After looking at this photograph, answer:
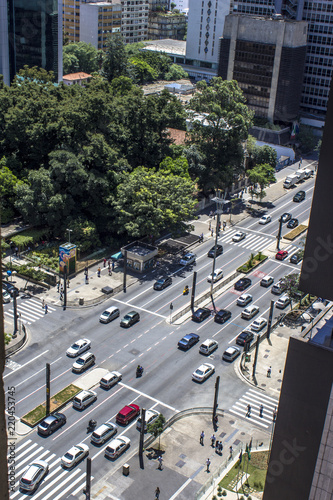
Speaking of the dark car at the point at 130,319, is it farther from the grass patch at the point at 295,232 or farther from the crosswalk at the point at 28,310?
the grass patch at the point at 295,232

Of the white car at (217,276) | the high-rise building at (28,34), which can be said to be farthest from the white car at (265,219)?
the high-rise building at (28,34)

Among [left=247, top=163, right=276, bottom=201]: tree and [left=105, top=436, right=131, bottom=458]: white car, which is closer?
[left=105, top=436, right=131, bottom=458]: white car

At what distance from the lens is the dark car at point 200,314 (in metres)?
75.4

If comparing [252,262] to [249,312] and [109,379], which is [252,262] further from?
[109,379]

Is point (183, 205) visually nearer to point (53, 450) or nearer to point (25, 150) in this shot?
point (25, 150)

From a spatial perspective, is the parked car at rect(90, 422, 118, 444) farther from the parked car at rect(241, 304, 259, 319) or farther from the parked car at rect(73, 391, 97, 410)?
the parked car at rect(241, 304, 259, 319)

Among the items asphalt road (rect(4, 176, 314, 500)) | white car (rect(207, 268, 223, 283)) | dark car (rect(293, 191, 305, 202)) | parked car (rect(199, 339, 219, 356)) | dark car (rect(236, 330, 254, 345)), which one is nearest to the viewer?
asphalt road (rect(4, 176, 314, 500))

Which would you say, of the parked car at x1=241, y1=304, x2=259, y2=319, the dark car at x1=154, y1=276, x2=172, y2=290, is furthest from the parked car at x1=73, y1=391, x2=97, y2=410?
the parked car at x1=241, y1=304, x2=259, y2=319

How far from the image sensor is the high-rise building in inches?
4946

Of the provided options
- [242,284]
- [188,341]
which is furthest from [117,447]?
[242,284]

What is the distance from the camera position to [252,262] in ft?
296

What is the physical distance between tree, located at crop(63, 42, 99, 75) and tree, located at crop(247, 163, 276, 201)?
301 feet

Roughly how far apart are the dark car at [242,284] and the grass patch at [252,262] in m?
3.67

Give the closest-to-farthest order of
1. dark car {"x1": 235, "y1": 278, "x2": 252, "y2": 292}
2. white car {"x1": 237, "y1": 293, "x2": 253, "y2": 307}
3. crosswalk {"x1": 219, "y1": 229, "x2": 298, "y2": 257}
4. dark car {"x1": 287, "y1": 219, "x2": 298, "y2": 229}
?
white car {"x1": 237, "y1": 293, "x2": 253, "y2": 307}, dark car {"x1": 235, "y1": 278, "x2": 252, "y2": 292}, crosswalk {"x1": 219, "y1": 229, "x2": 298, "y2": 257}, dark car {"x1": 287, "y1": 219, "x2": 298, "y2": 229}
